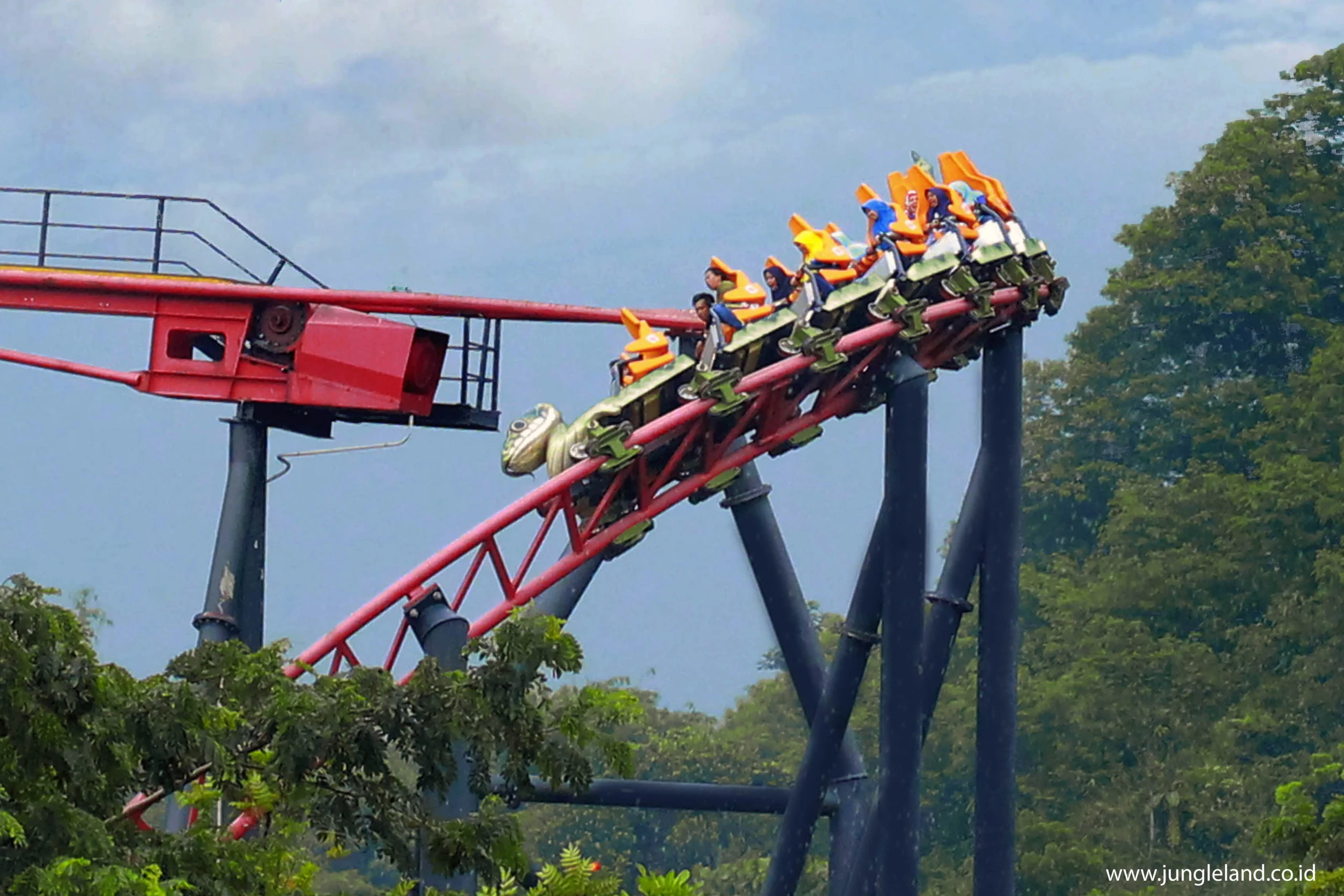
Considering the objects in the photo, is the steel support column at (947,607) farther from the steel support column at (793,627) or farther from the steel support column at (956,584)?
the steel support column at (793,627)

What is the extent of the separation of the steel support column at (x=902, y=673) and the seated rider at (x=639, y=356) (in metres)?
1.22

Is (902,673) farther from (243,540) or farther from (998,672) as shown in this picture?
(243,540)

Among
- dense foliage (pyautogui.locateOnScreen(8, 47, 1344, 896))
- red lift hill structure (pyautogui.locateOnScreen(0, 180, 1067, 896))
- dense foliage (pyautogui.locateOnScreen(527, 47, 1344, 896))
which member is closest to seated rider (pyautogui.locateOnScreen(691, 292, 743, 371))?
red lift hill structure (pyautogui.locateOnScreen(0, 180, 1067, 896))

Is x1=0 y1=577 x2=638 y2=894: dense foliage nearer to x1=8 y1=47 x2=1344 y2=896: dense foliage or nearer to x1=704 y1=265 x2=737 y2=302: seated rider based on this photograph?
x1=704 y1=265 x2=737 y2=302: seated rider

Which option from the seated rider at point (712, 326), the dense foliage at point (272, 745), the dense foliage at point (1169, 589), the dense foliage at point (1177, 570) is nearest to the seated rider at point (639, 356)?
the seated rider at point (712, 326)

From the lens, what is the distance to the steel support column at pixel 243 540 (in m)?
11.9

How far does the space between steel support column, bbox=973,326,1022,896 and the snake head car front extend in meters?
2.22

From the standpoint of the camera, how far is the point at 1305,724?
26.5 meters

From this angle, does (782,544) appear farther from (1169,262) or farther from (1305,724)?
(1169,262)

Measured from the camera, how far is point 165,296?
12.0 m

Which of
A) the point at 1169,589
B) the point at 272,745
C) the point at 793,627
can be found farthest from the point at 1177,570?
the point at 272,745

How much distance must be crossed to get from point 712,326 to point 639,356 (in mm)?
394

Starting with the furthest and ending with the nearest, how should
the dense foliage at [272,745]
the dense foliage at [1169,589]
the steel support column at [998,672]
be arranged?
the dense foliage at [1169,589] < the steel support column at [998,672] < the dense foliage at [272,745]

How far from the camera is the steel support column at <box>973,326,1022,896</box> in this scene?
12.4 m
